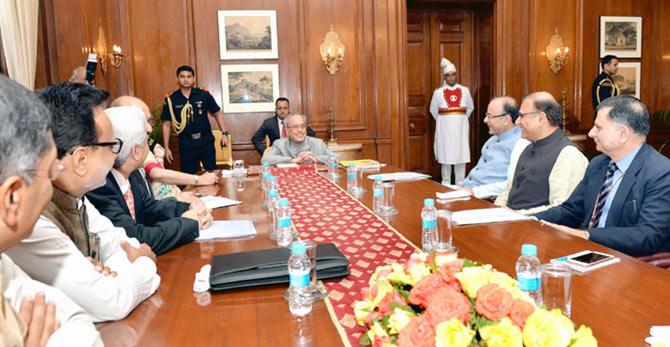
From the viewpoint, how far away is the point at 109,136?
163cm

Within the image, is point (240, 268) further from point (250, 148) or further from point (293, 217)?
point (250, 148)

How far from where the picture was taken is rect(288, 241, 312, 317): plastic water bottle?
4.56ft

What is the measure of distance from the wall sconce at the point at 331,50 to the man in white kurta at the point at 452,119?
180 centimetres

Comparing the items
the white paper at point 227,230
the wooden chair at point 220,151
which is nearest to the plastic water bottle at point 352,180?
the white paper at point 227,230

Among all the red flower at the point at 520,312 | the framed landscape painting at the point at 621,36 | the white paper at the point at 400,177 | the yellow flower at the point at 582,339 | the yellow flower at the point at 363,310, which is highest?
the framed landscape painting at the point at 621,36

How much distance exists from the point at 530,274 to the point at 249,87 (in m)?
6.11

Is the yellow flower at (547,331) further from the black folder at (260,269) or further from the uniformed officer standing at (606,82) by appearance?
the uniformed officer standing at (606,82)

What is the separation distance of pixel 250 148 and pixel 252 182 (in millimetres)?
3284

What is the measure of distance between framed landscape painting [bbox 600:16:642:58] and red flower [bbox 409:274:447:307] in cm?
823

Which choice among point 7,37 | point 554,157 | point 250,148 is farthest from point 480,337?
point 250,148

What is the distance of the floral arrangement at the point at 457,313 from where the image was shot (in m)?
0.87

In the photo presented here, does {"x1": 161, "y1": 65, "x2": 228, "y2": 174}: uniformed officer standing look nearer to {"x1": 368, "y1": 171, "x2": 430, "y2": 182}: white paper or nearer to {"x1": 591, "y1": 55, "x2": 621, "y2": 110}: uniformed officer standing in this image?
{"x1": 368, "y1": 171, "x2": 430, "y2": 182}: white paper

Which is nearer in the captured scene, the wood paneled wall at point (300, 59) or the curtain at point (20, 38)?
the curtain at point (20, 38)

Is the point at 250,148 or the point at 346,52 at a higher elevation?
the point at 346,52
